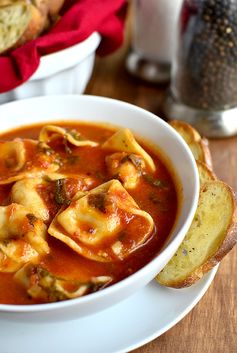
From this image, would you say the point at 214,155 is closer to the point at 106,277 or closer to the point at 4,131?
the point at 4,131

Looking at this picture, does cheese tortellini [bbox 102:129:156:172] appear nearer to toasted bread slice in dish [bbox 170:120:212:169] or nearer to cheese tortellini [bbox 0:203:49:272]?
toasted bread slice in dish [bbox 170:120:212:169]

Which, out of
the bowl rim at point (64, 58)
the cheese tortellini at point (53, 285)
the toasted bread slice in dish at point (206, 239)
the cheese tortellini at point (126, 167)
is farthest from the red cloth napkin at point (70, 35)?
the cheese tortellini at point (53, 285)

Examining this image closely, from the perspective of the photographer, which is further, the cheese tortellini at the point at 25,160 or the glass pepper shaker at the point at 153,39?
the glass pepper shaker at the point at 153,39

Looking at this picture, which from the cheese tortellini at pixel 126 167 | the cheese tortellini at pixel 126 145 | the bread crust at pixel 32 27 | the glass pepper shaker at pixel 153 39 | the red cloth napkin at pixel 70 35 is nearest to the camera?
the cheese tortellini at pixel 126 167

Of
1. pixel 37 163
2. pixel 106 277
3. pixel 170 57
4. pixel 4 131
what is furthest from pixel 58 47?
pixel 106 277

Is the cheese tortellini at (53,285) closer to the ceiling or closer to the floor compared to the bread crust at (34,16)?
closer to the floor

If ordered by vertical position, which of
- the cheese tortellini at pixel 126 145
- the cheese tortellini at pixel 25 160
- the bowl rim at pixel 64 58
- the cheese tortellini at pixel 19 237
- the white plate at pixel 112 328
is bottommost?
the white plate at pixel 112 328

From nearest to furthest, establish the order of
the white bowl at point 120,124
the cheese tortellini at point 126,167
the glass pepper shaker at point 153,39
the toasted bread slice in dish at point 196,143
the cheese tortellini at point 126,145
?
1. the white bowl at point 120,124
2. the cheese tortellini at point 126,167
3. the cheese tortellini at point 126,145
4. the toasted bread slice in dish at point 196,143
5. the glass pepper shaker at point 153,39

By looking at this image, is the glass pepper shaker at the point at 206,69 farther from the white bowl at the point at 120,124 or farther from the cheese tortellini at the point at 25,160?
the cheese tortellini at the point at 25,160
